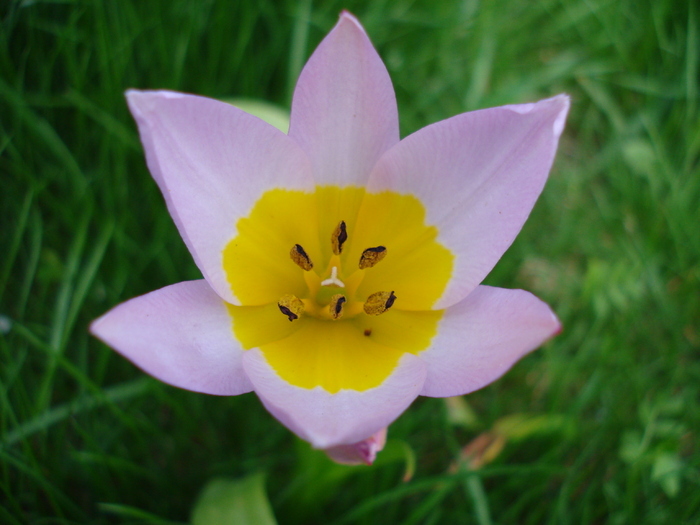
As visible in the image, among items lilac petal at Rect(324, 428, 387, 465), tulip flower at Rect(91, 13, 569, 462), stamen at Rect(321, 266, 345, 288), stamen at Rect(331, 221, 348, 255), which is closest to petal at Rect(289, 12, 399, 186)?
tulip flower at Rect(91, 13, 569, 462)

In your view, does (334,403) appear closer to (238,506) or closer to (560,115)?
(238,506)

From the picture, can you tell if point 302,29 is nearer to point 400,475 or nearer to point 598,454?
point 400,475

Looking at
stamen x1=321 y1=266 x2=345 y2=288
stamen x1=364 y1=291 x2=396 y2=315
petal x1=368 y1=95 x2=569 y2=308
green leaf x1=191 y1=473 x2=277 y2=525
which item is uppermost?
petal x1=368 y1=95 x2=569 y2=308

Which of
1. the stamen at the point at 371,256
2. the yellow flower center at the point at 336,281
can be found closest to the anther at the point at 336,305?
the yellow flower center at the point at 336,281

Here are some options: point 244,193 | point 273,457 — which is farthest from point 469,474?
point 244,193

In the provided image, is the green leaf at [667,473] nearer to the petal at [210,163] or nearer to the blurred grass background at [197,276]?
the blurred grass background at [197,276]

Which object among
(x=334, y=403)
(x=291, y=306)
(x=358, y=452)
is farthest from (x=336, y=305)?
(x=358, y=452)

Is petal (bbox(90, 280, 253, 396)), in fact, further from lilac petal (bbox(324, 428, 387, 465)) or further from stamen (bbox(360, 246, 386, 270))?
stamen (bbox(360, 246, 386, 270))
